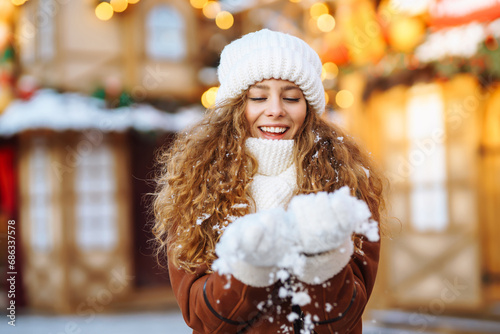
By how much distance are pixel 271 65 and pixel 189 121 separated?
431 centimetres

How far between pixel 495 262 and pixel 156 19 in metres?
5.69

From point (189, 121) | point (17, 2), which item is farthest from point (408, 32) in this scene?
point (17, 2)

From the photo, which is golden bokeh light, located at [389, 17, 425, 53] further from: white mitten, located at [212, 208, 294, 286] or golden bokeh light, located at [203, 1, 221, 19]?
white mitten, located at [212, 208, 294, 286]

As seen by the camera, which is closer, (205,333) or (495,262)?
(205,333)

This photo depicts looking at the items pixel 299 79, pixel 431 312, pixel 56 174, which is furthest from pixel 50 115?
pixel 299 79

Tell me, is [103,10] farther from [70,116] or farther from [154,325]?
[154,325]

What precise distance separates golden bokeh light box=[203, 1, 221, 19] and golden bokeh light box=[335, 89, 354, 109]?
3.37m

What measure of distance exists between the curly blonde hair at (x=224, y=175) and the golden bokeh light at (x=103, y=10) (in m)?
6.61

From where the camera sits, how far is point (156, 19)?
26.8 ft

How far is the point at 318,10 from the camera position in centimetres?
646

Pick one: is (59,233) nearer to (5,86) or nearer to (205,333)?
(5,86)

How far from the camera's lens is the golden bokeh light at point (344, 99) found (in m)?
5.73

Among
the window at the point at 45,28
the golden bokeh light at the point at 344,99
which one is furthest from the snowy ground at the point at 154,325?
the window at the point at 45,28

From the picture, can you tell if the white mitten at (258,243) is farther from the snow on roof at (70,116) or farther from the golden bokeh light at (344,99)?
the snow on roof at (70,116)
